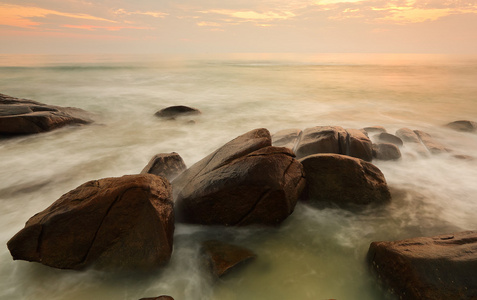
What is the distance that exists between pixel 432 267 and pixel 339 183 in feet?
7.13

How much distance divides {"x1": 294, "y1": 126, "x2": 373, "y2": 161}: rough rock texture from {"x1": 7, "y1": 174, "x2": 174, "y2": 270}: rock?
12.8 feet

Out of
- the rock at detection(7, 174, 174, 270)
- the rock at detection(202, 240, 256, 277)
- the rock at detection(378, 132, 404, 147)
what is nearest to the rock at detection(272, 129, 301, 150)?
the rock at detection(378, 132, 404, 147)

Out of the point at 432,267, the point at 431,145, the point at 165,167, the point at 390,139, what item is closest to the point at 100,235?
the point at 165,167

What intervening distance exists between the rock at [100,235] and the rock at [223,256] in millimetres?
577

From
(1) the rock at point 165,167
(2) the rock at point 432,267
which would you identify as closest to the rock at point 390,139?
(2) the rock at point 432,267

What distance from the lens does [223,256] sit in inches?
143

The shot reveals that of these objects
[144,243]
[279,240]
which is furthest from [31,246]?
[279,240]

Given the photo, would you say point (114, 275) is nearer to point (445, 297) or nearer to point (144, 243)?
point (144, 243)

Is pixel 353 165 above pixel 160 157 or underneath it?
above

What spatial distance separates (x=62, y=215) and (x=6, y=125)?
7.98 meters

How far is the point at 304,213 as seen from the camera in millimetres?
4770

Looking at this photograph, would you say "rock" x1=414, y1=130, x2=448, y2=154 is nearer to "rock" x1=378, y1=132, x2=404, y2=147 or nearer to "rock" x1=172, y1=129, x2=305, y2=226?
"rock" x1=378, y1=132, x2=404, y2=147

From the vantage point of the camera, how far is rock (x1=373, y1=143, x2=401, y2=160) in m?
7.11

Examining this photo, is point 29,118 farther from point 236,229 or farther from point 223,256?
Result: point 223,256
